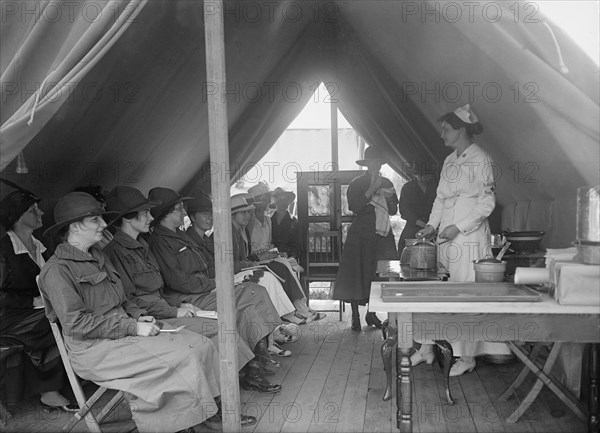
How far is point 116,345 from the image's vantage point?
2.80 m

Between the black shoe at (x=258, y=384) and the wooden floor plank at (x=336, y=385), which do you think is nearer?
the wooden floor plank at (x=336, y=385)

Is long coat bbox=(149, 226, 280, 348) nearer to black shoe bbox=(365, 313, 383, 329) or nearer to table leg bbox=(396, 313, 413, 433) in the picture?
table leg bbox=(396, 313, 413, 433)

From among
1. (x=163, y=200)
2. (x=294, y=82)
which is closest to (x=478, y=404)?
(x=163, y=200)

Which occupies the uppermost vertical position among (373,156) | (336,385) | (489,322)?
(373,156)

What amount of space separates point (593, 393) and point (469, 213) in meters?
1.39

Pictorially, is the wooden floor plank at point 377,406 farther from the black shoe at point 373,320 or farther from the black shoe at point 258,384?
the black shoe at point 373,320

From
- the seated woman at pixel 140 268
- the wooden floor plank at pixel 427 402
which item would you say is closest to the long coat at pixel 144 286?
the seated woman at pixel 140 268

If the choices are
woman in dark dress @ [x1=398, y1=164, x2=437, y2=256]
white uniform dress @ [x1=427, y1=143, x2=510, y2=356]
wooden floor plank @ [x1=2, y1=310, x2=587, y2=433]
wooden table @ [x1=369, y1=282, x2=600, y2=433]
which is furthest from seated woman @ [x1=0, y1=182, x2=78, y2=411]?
woman in dark dress @ [x1=398, y1=164, x2=437, y2=256]

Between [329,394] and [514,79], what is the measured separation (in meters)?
2.22

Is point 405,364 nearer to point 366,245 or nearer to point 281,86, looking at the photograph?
point 366,245

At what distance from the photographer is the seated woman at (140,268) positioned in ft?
11.1

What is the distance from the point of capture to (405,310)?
238 cm

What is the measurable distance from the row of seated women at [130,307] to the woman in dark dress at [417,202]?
6.58 ft

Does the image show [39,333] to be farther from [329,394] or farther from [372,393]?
[372,393]
